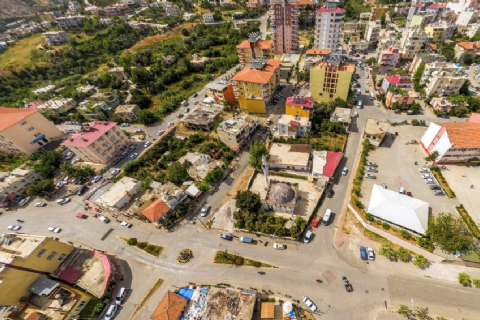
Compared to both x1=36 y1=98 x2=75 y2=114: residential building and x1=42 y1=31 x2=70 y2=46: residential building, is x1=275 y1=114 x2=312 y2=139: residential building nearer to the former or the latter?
x1=36 y1=98 x2=75 y2=114: residential building

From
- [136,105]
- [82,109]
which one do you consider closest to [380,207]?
[136,105]

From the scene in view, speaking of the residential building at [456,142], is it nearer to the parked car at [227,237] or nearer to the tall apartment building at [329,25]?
the parked car at [227,237]

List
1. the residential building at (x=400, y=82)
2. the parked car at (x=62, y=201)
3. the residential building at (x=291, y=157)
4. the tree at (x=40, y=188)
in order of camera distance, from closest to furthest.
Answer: the residential building at (x=291, y=157) < the tree at (x=40, y=188) < the parked car at (x=62, y=201) < the residential building at (x=400, y=82)

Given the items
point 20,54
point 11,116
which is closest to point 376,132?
point 11,116

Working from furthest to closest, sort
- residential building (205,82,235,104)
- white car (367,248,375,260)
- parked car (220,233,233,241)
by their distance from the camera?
residential building (205,82,235,104)
parked car (220,233,233,241)
white car (367,248,375,260)

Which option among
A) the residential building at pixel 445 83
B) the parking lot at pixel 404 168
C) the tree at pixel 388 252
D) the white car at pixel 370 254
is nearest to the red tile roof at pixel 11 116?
the white car at pixel 370 254

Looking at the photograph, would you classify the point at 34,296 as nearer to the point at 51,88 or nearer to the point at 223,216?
the point at 223,216

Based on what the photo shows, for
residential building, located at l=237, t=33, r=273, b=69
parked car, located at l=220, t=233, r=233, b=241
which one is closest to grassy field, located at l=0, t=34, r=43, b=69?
residential building, located at l=237, t=33, r=273, b=69
